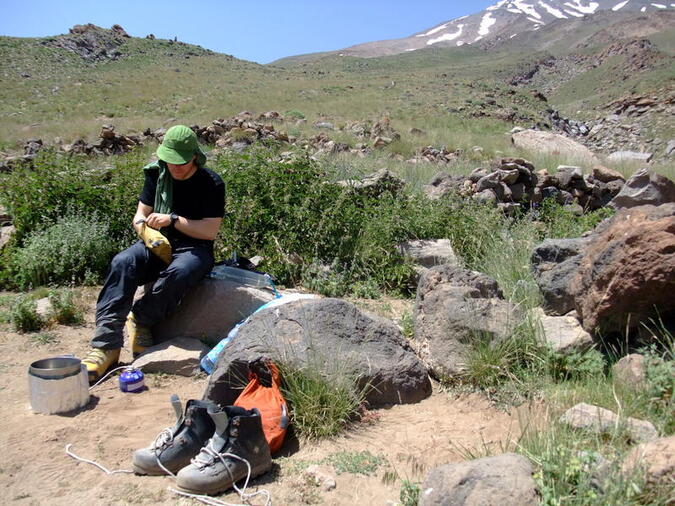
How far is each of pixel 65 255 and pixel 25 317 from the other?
94 centimetres

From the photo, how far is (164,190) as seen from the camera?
4070 mm

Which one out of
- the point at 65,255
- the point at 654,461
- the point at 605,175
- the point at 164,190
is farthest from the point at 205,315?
the point at 605,175

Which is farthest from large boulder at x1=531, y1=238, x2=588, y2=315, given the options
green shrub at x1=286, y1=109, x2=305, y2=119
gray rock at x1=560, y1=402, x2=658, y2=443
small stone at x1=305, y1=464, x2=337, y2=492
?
green shrub at x1=286, y1=109, x2=305, y2=119

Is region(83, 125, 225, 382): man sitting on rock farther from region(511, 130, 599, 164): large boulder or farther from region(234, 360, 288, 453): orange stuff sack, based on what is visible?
region(511, 130, 599, 164): large boulder

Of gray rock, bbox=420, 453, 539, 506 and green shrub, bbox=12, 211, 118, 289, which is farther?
Answer: green shrub, bbox=12, 211, 118, 289

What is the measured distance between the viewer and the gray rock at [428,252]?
5438 mm

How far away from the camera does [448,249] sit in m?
5.57

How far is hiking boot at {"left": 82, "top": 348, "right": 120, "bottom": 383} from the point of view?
357 centimetres

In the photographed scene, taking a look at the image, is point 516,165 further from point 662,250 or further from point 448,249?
point 662,250

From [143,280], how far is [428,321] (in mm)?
1960

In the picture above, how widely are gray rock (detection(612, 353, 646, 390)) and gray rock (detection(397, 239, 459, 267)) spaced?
2.38 meters

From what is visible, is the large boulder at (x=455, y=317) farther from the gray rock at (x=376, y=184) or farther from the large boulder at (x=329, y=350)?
the gray rock at (x=376, y=184)

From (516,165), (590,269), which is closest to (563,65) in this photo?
(516,165)

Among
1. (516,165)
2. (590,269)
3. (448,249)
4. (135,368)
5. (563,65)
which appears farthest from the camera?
(563,65)
